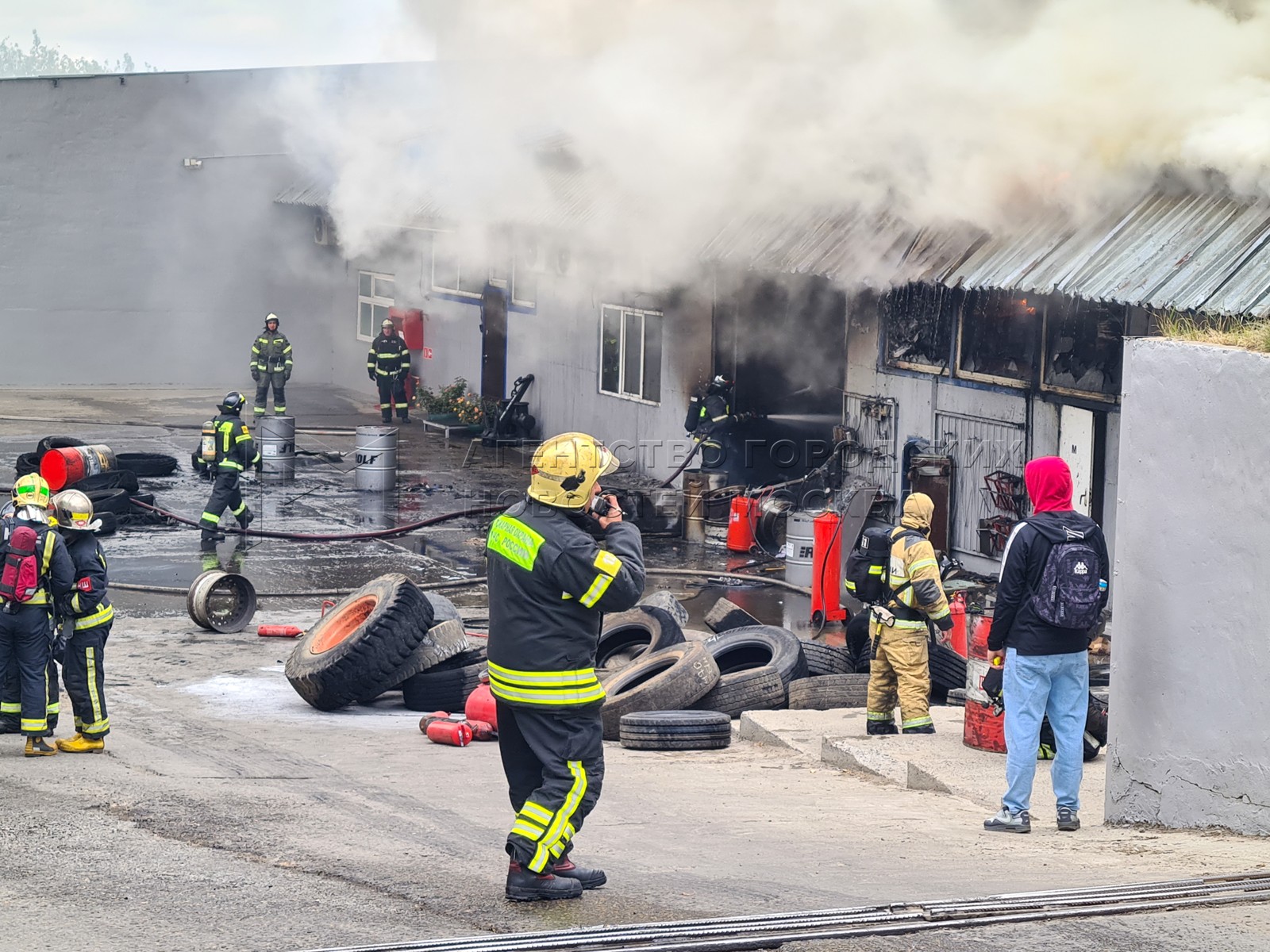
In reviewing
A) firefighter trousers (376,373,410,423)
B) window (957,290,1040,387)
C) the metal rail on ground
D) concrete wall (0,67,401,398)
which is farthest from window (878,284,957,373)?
concrete wall (0,67,401,398)

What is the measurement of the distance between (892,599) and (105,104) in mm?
24687

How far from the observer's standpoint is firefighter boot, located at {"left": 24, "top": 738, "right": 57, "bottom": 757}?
7.92 metres

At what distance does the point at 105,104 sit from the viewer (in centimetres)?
2931

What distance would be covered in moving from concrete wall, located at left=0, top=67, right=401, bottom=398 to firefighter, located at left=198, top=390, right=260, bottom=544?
47.3 feet

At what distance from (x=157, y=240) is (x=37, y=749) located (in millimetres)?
23662

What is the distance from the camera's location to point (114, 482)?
17.0 metres

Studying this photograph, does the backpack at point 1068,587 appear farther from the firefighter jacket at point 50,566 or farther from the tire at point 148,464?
the tire at point 148,464

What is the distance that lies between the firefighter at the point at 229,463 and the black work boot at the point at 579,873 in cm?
1128

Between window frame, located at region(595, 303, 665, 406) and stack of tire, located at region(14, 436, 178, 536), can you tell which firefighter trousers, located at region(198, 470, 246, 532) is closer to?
stack of tire, located at region(14, 436, 178, 536)

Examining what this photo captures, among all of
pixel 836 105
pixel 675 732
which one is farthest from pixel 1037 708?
pixel 836 105

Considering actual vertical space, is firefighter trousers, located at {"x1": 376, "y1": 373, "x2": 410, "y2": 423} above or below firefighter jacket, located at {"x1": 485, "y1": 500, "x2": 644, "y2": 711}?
above

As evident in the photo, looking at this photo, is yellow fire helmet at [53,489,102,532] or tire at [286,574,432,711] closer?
yellow fire helmet at [53,489,102,532]

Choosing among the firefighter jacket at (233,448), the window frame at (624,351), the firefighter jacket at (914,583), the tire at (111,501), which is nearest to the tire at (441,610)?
the firefighter jacket at (914,583)

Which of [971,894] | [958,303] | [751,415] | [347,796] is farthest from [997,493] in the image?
[971,894]
